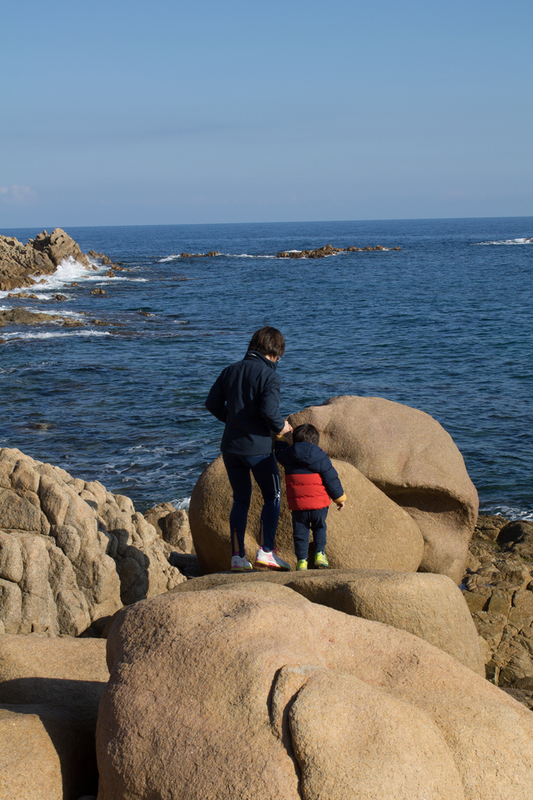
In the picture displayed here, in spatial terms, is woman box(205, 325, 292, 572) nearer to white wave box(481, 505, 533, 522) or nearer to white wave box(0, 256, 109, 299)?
white wave box(481, 505, 533, 522)

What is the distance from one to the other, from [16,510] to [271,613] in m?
3.75

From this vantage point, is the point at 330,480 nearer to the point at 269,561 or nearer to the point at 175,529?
the point at 269,561

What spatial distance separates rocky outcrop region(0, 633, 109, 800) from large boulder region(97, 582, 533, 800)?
41cm

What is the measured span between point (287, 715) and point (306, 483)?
3.20 metres

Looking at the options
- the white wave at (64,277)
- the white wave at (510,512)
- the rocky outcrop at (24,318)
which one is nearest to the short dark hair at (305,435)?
the white wave at (510,512)

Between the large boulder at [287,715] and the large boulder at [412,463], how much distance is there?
4.33m

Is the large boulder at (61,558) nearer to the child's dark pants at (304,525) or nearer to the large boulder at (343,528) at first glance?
the large boulder at (343,528)

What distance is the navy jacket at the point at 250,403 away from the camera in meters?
5.75

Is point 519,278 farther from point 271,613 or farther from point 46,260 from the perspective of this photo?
point 271,613

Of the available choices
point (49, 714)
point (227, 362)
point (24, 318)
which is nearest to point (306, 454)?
point (49, 714)

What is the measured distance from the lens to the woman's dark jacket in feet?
20.4

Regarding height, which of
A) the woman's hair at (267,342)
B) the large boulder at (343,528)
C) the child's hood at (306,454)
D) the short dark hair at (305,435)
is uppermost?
the woman's hair at (267,342)

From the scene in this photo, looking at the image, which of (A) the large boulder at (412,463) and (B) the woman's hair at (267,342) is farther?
(A) the large boulder at (412,463)

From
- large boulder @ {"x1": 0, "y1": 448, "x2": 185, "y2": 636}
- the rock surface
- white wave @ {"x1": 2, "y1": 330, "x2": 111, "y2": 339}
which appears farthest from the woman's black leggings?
white wave @ {"x1": 2, "y1": 330, "x2": 111, "y2": 339}
